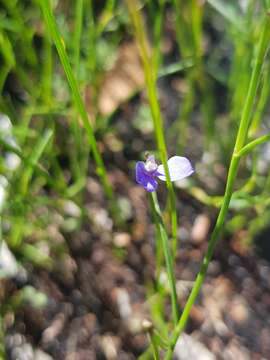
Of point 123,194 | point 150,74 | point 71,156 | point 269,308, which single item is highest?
point 150,74

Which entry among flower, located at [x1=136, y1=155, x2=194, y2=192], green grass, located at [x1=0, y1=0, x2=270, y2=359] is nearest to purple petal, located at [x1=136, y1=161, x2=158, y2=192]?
flower, located at [x1=136, y1=155, x2=194, y2=192]

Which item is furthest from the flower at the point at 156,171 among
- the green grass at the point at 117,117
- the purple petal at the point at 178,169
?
the green grass at the point at 117,117

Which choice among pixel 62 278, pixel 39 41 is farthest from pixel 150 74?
pixel 39 41

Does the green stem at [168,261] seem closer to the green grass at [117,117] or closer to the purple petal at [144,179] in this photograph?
the purple petal at [144,179]

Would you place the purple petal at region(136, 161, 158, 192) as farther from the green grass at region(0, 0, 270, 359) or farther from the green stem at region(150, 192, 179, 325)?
the green grass at region(0, 0, 270, 359)

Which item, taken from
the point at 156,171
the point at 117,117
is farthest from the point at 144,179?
the point at 117,117

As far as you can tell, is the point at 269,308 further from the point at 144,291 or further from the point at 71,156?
the point at 71,156
